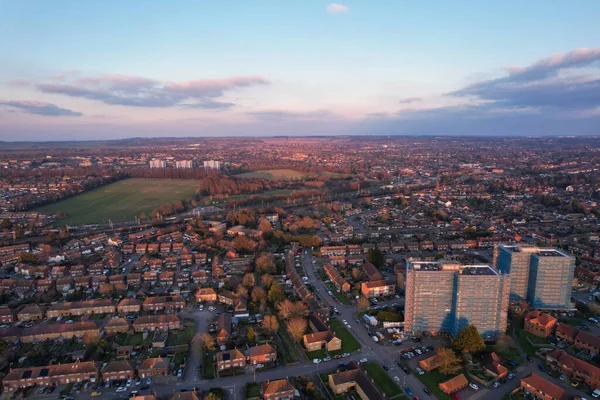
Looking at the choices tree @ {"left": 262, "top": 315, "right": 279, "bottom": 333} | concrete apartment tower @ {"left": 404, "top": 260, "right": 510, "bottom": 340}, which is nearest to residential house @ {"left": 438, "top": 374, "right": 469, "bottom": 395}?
concrete apartment tower @ {"left": 404, "top": 260, "right": 510, "bottom": 340}

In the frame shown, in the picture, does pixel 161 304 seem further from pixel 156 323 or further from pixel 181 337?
pixel 181 337

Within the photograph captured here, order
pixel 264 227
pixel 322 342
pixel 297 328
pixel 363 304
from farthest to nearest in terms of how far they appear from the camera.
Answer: pixel 264 227
pixel 363 304
pixel 297 328
pixel 322 342

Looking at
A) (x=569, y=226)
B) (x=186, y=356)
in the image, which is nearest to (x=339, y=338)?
(x=186, y=356)

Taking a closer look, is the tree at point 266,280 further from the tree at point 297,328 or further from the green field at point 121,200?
the green field at point 121,200

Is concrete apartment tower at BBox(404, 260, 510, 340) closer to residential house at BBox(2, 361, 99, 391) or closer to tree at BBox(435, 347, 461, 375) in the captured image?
tree at BBox(435, 347, 461, 375)

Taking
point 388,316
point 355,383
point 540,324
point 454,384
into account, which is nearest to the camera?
point 454,384

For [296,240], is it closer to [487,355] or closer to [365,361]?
[365,361]

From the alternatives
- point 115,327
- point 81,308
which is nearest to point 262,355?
point 115,327
